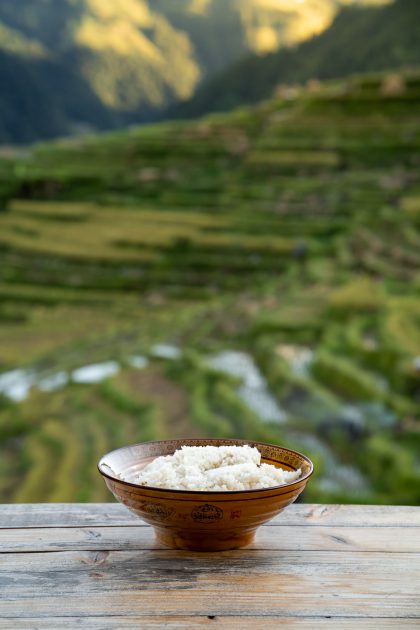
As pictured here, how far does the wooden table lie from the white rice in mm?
138

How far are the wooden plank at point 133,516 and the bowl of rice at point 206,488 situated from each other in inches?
6.4

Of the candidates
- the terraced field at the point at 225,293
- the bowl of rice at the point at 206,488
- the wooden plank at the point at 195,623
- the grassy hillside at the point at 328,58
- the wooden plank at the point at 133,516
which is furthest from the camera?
the grassy hillside at the point at 328,58

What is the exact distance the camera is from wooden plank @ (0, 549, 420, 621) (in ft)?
4.56

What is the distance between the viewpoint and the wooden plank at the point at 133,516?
5.79 ft

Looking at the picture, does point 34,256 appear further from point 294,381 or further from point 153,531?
point 153,531

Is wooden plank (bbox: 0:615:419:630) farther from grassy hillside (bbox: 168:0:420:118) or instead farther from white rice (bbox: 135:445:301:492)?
grassy hillside (bbox: 168:0:420:118)

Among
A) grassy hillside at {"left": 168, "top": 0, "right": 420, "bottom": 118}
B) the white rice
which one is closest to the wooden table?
the white rice

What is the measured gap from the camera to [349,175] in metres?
20.0

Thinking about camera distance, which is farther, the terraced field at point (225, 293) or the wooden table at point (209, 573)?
the terraced field at point (225, 293)

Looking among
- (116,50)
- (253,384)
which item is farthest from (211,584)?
(116,50)

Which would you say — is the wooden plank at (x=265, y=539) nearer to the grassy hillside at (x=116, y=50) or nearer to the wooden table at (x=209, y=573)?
the wooden table at (x=209, y=573)

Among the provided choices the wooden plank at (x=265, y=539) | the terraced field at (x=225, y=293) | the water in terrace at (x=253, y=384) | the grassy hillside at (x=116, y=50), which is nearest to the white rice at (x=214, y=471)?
the wooden plank at (x=265, y=539)

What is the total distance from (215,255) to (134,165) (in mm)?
6109

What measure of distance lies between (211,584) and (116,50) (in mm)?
74942
